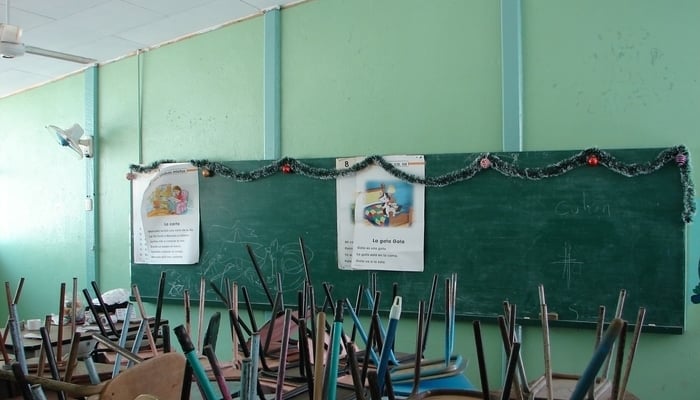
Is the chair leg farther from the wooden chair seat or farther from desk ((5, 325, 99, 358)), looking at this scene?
desk ((5, 325, 99, 358))

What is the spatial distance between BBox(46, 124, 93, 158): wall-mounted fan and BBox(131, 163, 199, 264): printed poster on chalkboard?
700 mm

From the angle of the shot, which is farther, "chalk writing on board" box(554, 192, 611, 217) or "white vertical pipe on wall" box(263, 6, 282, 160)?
"white vertical pipe on wall" box(263, 6, 282, 160)

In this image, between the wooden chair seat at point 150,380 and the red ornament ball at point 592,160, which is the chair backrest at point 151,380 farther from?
the red ornament ball at point 592,160

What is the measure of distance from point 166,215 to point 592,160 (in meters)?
3.01

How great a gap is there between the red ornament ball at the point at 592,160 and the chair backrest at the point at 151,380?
235 centimetres

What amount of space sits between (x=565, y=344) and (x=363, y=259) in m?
1.21

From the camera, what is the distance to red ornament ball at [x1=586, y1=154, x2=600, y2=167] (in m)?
2.82

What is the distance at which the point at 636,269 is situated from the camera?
278 cm

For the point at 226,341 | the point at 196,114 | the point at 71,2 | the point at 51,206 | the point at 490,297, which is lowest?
the point at 226,341

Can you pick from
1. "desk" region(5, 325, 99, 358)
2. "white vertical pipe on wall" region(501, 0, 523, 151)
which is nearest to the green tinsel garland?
"white vertical pipe on wall" region(501, 0, 523, 151)

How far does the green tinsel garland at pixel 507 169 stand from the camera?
8.75 feet

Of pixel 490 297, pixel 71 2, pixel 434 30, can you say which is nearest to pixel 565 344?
pixel 490 297

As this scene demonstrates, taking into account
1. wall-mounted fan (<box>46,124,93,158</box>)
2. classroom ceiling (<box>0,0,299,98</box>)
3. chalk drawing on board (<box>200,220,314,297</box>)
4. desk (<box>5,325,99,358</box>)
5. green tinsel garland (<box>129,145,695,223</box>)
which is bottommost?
desk (<box>5,325,99,358</box>)

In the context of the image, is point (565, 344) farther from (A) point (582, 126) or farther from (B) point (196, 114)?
(B) point (196, 114)
